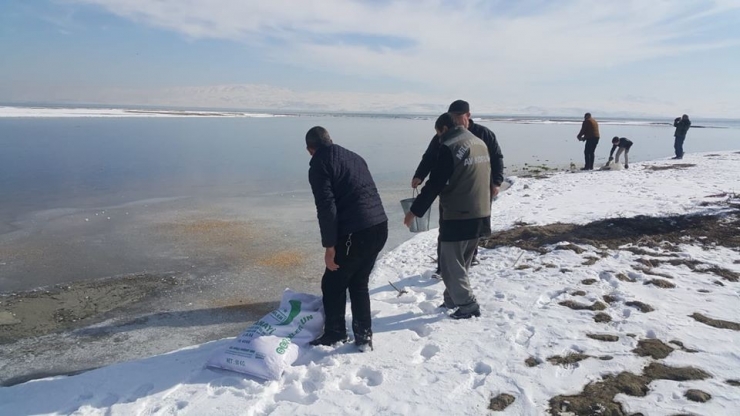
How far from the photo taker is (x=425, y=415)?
2965 mm

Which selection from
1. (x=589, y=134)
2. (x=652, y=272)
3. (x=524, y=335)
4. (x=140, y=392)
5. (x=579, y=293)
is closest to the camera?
(x=140, y=392)

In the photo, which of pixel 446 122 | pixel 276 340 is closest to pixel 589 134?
pixel 446 122

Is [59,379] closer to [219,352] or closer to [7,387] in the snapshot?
[7,387]

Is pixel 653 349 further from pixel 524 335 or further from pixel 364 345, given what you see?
pixel 364 345

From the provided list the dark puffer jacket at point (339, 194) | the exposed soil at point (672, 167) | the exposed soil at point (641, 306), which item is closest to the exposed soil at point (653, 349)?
the exposed soil at point (641, 306)

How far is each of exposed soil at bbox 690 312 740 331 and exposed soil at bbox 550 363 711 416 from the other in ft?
2.86

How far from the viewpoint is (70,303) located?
17.1ft

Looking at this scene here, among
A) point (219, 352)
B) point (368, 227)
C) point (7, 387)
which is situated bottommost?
point (7, 387)

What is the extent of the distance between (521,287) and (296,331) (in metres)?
2.44

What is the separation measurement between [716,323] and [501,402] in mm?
2168

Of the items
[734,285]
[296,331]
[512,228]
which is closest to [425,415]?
[296,331]

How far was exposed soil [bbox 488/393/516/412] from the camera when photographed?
3007mm

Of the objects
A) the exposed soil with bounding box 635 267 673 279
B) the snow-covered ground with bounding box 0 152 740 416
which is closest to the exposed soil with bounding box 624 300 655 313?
the snow-covered ground with bounding box 0 152 740 416

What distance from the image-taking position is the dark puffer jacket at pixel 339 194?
340cm
